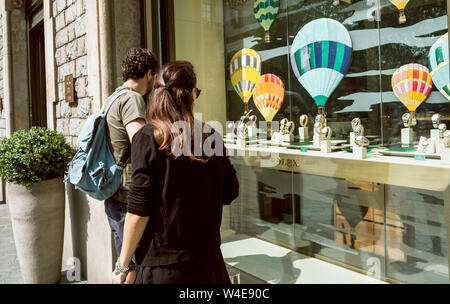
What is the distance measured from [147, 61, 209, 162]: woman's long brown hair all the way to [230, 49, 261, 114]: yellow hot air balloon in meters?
2.19

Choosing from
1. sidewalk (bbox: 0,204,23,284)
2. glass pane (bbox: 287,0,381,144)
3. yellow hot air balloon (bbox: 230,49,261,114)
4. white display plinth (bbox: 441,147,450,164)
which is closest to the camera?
white display plinth (bbox: 441,147,450,164)

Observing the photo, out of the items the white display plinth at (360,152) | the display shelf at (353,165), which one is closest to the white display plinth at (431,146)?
the display shelf at (353,165)

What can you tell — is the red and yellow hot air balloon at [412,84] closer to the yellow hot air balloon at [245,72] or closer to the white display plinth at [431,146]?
the white display plinth at [431,146]

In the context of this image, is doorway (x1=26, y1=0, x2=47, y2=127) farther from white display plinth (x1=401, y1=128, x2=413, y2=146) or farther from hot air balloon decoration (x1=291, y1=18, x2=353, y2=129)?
white display plinth (x1=401, y1=128, x2=413, y2=146)

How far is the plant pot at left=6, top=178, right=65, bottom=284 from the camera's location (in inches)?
163

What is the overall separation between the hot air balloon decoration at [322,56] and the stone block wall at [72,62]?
235 centimetres

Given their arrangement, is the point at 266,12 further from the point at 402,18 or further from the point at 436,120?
the point at 436,120

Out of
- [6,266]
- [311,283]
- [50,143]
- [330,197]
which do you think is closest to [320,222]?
[330,197]

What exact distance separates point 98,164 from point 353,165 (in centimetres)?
187

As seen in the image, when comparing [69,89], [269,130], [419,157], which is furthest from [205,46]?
[419,157]

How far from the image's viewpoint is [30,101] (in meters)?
8.28

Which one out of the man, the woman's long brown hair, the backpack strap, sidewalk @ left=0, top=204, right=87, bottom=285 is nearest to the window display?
the man

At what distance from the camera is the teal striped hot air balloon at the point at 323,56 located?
11.1 ft

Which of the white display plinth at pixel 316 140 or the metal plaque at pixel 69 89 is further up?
the metal plaque at pixel 69 89
